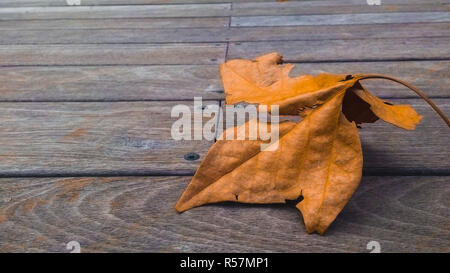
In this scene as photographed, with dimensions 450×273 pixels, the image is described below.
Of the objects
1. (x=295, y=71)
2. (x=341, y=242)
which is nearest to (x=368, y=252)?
(x=341, y=242)

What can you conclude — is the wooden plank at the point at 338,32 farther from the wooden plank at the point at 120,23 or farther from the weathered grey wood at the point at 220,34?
the wooden plank at the point at 120,23

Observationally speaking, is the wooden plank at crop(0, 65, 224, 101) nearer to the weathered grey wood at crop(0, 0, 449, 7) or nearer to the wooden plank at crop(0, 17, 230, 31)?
the wooden plank at crop(0, 17, 230, 31)

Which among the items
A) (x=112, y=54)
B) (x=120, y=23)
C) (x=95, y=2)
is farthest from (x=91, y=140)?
(x=95, y=2)

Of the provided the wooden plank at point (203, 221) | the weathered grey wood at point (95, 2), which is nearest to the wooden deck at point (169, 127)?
the wooden plank at point (203, 221)

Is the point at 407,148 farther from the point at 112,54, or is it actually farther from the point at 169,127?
the point at 112,54

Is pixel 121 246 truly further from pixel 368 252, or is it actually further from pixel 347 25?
pixel 347 25

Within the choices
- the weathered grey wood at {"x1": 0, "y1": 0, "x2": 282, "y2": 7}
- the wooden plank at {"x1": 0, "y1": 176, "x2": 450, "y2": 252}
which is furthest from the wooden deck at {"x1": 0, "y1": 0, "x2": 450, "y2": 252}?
the weathered grey wood at {"x1": 0, "y1": 0, "x2": 282, "y2": 7}
